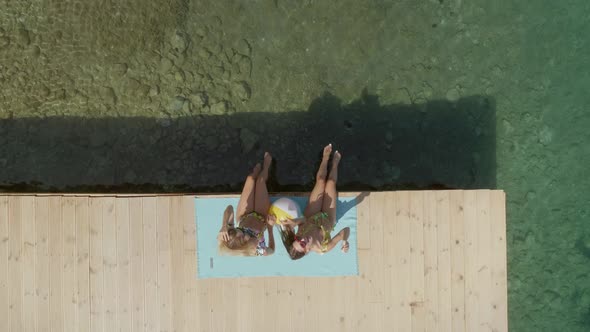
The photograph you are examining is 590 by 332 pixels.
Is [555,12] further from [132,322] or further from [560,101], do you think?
[132,322]

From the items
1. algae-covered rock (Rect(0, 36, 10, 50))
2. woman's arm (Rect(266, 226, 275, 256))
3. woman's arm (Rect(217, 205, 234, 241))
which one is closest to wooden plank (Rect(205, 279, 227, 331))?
woman's arm (Rect(266, 226, 275, 256))

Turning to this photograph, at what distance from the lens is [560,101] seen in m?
4.88

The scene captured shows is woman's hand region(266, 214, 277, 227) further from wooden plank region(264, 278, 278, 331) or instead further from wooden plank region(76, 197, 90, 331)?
wooden plank region(76, 197, 90, 331)

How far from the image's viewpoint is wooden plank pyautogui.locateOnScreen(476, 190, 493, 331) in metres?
4.08

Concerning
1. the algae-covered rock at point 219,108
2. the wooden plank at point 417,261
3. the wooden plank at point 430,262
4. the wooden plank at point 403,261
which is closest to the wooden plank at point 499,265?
the wooden plank at point 430,262

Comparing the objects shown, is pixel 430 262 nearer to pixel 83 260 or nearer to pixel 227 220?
pixel 227 220

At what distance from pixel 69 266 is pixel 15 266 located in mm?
537

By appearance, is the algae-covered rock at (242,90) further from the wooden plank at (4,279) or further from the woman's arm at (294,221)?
the wooden plank at (4,279)

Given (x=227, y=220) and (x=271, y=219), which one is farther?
(x=227, y=220)

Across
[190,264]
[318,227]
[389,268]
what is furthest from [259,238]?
[389,268]

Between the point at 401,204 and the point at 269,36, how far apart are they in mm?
2388

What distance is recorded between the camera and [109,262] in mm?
4105

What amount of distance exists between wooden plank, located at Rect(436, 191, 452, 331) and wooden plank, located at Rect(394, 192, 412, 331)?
0.99 ft

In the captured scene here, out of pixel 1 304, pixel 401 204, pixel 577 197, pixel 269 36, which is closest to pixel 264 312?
pixel 401 204
